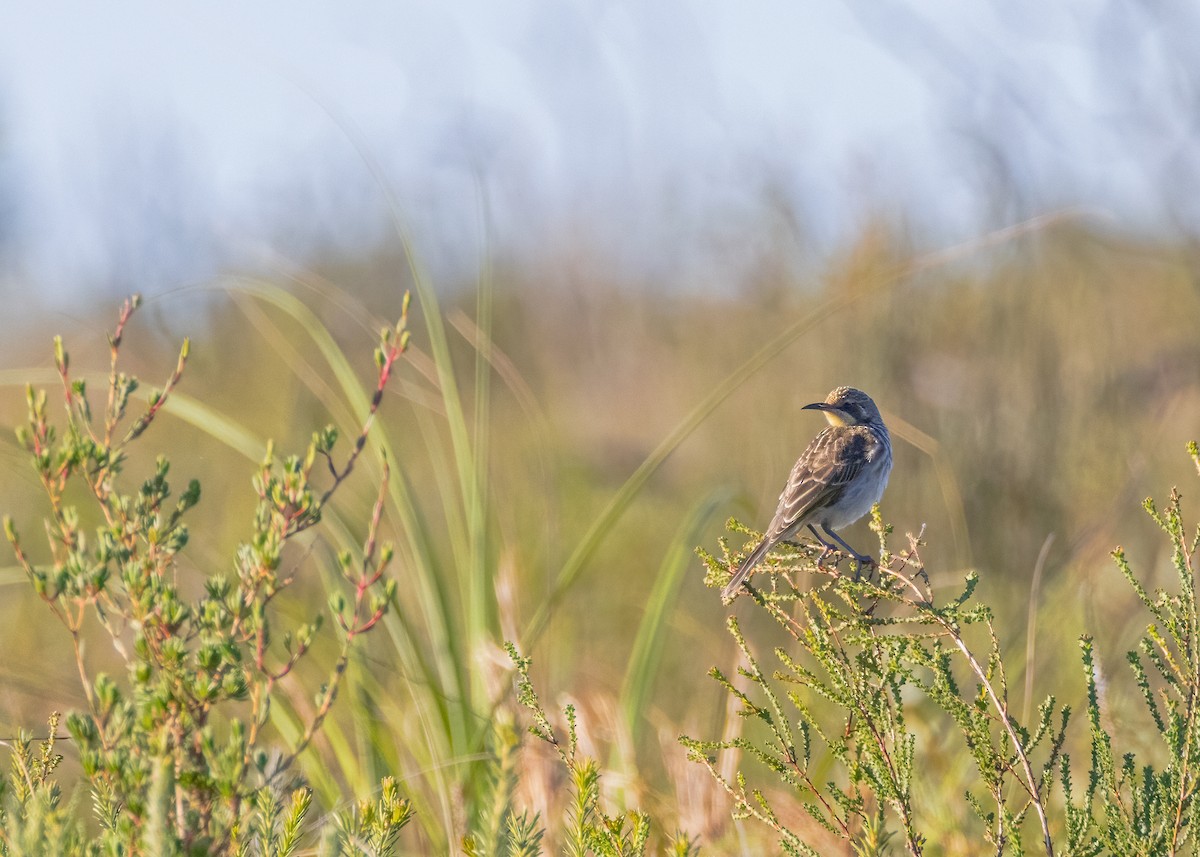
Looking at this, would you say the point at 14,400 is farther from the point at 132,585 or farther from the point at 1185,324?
the point at 132,585

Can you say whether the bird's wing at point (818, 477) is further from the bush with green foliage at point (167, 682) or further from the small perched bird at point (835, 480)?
the bush with green foliage at point (167, 682)

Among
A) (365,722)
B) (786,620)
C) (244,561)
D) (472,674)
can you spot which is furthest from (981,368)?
(244,561)

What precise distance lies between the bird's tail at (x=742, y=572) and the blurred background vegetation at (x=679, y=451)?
0.71 meters

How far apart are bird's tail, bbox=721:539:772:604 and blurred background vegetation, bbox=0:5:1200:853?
0.71m

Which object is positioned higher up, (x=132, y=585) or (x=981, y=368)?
(x=132, y=585)

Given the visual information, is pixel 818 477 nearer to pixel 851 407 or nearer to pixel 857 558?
pixel 851 407

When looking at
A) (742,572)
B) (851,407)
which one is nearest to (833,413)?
(851,407)

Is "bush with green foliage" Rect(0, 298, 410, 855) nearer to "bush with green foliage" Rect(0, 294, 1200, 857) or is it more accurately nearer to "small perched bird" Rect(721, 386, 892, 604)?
"bush with green foliage" Rect(0, 294, 1200, 857)

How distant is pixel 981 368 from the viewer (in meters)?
8.00

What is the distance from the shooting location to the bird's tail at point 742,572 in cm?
300

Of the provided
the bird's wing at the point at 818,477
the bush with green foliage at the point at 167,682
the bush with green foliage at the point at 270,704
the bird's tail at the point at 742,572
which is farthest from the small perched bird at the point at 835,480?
the bush with green foliage at the point at 167,682

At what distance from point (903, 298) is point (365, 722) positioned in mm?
4778

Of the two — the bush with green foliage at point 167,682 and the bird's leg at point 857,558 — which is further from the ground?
the bush with green foliage at point 167,682

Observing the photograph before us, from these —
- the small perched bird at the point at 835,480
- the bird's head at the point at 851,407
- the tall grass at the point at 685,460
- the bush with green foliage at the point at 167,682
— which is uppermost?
the bush with green foliage at the point at 167,682
